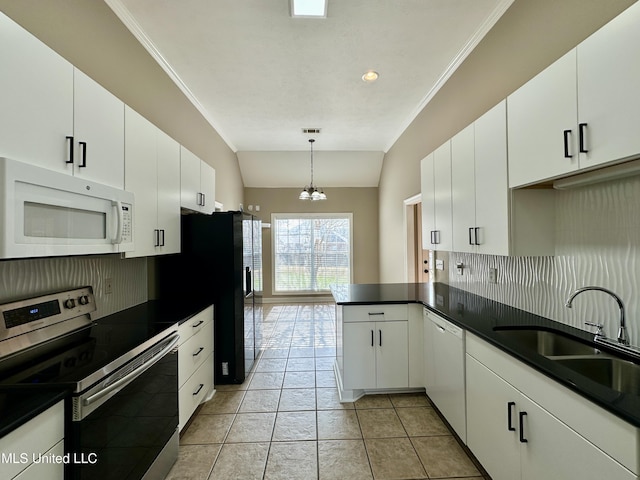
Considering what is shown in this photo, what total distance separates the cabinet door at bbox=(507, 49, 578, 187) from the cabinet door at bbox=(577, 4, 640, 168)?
0.06m

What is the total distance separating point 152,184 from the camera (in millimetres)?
2172

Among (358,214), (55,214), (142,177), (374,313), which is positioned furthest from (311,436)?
(358,214)

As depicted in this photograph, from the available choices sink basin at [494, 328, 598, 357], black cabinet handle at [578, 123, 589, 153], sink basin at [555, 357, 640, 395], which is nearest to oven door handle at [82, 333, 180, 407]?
sink basin at [494, 328, 598, 357]

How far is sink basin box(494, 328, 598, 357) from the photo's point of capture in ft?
5.29

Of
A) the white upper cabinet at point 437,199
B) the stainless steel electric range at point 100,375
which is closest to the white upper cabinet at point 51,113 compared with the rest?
the stainless steel electric range at point 100,375

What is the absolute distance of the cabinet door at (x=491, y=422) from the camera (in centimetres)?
146

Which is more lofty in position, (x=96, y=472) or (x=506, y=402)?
(x=506, y=402)

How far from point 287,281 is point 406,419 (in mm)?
4838

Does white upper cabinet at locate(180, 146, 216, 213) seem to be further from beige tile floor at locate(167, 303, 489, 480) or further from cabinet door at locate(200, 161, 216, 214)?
beige tile floor at locate(167, 303, 489, 480)

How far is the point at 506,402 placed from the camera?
1.50 m

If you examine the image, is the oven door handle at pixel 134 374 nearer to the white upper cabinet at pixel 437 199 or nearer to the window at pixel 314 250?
the white upper cabinet at pixel 437 199

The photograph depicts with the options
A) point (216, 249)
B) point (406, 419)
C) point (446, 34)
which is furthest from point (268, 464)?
point (446, 34)

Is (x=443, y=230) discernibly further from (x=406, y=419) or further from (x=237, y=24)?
(x=237, y=24)

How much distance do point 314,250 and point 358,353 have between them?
4493 mm
